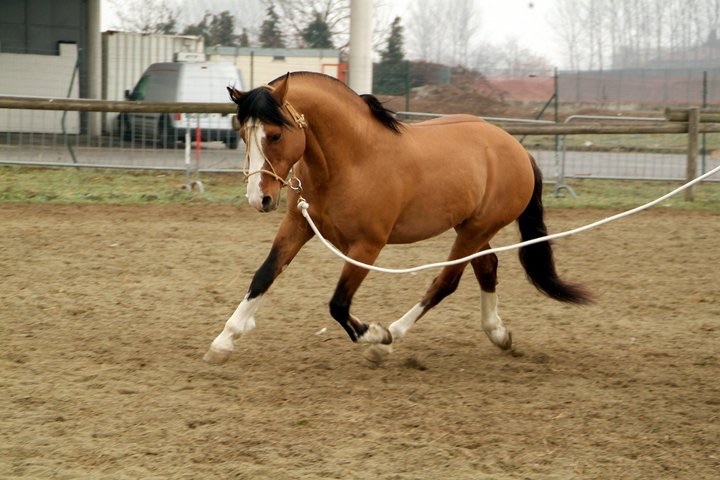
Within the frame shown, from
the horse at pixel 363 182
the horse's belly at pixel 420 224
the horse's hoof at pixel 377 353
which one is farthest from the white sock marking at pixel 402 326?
the horse's belly at pixel 420 224

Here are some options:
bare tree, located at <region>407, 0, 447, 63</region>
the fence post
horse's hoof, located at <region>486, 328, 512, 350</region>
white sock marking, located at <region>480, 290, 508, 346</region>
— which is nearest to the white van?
the fence post

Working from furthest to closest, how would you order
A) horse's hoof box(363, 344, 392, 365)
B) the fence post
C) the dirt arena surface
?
1. the fence post
2. horse's hoof box(363, 344, 392, 365)
3. the dirt arena surface

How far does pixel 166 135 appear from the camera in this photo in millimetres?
14789

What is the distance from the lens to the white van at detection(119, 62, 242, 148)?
14.9m

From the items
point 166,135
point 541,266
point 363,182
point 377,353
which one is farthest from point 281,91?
point 166,135

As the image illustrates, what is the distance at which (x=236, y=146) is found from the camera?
15180 millimetres

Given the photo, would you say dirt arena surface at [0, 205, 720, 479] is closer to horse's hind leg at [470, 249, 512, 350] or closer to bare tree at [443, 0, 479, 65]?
horse's hind leg at [470, 249, 512, 350]

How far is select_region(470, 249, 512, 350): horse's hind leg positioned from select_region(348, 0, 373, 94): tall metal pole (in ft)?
38.8

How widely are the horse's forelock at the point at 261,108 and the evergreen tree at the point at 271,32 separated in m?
33.1

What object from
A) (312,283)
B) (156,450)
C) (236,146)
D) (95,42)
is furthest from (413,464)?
(95,42)

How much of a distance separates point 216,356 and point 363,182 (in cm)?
127

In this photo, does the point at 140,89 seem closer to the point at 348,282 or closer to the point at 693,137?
the point at 693,137

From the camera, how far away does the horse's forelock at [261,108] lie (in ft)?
15.9

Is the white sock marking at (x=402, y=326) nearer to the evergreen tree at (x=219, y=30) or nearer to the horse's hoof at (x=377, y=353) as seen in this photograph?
the horse's hoof at (x=377, y=353)
